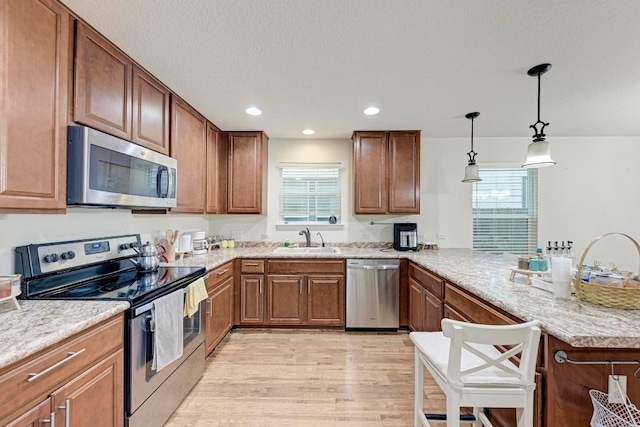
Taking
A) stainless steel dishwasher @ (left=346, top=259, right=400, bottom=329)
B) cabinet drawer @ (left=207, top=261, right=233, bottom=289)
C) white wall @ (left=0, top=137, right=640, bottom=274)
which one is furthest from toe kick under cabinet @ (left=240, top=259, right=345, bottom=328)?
white wall @ (left=0, top=137, right=640, bottom=274)

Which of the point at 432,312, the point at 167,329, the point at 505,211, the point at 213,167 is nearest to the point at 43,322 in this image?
the point at 167,329

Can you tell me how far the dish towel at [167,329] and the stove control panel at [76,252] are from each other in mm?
628

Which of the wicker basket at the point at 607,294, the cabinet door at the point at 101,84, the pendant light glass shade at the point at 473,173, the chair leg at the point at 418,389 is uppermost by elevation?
the cabinet door at the point at 101,84

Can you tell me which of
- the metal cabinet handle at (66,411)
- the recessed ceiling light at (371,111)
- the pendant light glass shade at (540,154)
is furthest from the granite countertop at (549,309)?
the recessed ceiling light at (371,111)

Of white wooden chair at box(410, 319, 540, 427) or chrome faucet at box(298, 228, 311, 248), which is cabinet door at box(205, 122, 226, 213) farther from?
white wooden chair at box(410, 319, 540, 427)

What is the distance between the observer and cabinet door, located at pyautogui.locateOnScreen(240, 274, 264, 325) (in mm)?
3232

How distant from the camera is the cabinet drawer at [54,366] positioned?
92 centimetres

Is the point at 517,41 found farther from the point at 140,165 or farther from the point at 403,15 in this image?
the point at 140,165

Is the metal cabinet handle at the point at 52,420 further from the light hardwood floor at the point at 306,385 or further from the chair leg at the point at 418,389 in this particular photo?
the chair leg at the point at 418,389

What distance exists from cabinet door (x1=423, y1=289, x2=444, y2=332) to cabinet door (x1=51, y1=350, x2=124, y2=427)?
2225 mm

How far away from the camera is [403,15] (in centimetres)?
147

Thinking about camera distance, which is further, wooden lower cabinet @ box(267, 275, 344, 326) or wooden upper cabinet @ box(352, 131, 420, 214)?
wooden upper cabinet @ box(352, 131, 420, 214)

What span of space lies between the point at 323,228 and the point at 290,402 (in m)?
2.24

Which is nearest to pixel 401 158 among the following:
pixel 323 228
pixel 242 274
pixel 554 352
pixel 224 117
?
pixel 323 228
